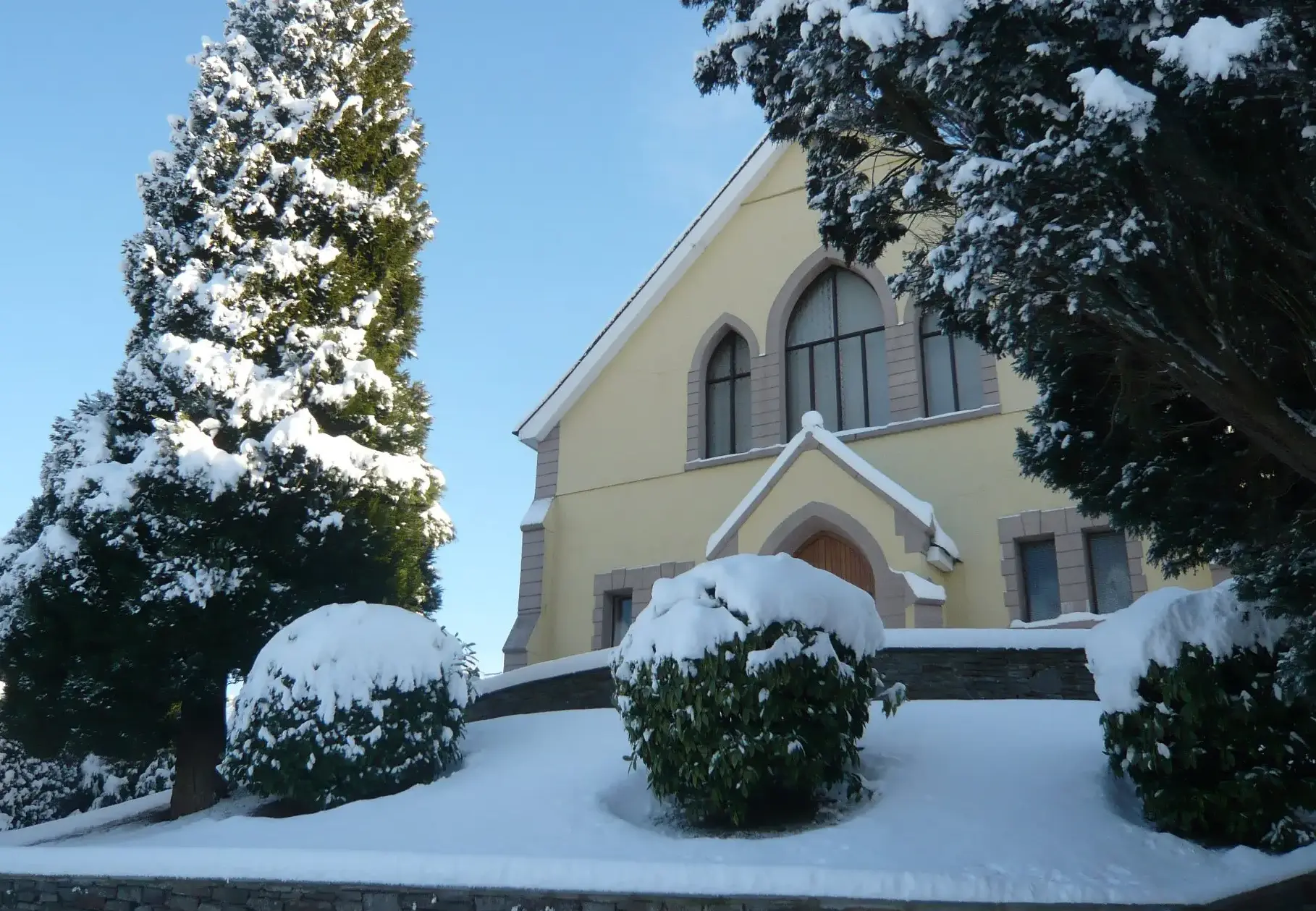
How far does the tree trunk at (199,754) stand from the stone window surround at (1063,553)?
10.4 m

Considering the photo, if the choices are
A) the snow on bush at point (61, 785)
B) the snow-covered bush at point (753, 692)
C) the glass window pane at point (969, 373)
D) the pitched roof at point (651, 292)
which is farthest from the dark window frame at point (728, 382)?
the snow on bush at point (61, 785)

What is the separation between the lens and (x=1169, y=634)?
25.6ft

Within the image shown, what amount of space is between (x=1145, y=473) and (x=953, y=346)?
9009mm

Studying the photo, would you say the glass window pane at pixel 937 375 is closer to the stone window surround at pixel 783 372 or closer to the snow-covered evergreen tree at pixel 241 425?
the stone window surround at pixel 783 372

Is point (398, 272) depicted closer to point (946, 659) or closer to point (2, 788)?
point (946, 659)

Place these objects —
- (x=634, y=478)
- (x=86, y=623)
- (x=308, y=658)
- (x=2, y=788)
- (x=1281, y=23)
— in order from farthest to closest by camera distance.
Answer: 1. (x=2, y=788)
2. (x=634, y=478)
3. (x=86, y=623)
4. (x=308, y=658)
5. (x=1281, y=23)

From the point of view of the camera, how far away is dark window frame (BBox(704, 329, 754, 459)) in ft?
60.5

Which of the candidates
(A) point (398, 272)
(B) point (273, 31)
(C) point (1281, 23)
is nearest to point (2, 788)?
(A) point (398, 272)

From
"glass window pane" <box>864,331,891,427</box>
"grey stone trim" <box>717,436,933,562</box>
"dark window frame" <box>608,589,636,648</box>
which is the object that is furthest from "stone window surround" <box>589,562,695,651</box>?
"glass window pane" <box>864,331,891,427</box>

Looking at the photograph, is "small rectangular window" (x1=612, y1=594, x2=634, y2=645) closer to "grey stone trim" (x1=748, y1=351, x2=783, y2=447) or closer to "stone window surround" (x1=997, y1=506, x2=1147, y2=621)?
"grey stone trim" (x1=748, y1=351, x2=783, y2=447)

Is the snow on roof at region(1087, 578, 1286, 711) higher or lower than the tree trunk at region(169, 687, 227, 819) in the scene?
higher

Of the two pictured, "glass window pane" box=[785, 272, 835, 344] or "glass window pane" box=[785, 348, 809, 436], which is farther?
"glass window pane" box=[785, 272, 835, 344]

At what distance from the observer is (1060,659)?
11273 millimetres

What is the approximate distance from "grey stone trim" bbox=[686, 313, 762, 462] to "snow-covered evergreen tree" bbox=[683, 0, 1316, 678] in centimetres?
1042
